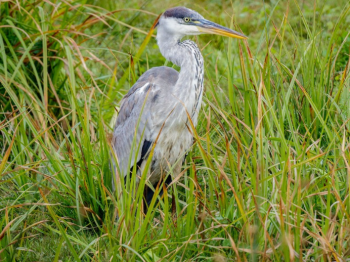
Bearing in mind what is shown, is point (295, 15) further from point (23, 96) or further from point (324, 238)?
point (324, 238)

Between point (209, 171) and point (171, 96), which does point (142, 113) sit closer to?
point (171, 96)

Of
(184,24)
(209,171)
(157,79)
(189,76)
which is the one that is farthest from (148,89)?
(209,171)

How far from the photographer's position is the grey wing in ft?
10.0

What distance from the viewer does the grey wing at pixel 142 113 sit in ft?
10.0

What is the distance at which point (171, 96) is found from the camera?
9.98 ft

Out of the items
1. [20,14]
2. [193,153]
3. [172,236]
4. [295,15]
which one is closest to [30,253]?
[172,236]

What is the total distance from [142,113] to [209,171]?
852mm

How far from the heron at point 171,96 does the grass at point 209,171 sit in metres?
0.12

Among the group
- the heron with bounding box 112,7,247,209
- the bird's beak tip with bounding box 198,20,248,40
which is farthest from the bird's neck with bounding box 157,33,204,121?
the bird's beak tip with bounding box 198,20,248,40

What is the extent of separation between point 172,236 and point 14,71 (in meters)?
1.76

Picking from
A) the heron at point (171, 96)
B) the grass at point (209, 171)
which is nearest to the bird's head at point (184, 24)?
the heron at point (171, 96)

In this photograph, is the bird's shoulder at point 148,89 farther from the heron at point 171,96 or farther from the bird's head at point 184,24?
the bird's head at point 184,24

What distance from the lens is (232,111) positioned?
3014 millimetres

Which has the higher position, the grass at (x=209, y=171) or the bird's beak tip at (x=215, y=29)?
the bird's beak tip at (x=215, y=29)
